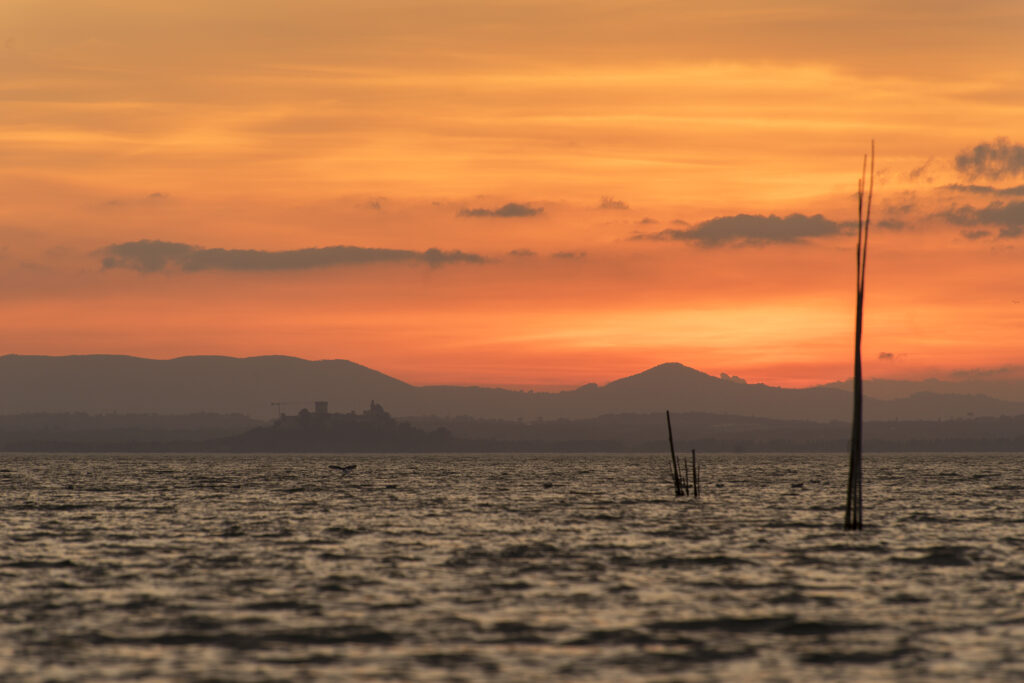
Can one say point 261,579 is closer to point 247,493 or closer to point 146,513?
point 146,513

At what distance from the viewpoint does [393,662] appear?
1227 inches

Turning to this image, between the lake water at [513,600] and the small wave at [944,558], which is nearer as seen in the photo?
the lake water at [513,600]

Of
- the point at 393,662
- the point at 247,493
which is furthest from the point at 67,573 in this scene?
the point at 247,493

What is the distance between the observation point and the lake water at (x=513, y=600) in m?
30.9

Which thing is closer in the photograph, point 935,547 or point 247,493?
point 935,547

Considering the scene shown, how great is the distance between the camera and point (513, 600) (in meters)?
41.5

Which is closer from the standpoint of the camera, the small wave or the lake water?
the lake water

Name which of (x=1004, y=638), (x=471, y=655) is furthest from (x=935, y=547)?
(x=471, y=655)

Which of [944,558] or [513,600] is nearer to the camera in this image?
[513,600]

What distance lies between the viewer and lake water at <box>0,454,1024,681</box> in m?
30.9

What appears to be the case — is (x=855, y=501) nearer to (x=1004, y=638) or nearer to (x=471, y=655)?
(x=1004, y=638)

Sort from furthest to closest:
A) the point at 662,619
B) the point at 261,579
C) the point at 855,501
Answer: the point at 855,501 < the point at 261,579 < the point at 662,619

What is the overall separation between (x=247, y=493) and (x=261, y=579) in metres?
88.9

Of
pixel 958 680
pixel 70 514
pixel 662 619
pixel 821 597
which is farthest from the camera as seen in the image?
pixel 70 514
